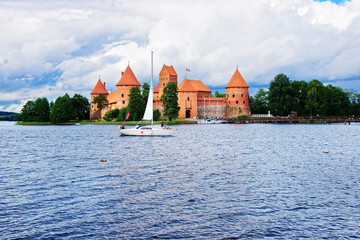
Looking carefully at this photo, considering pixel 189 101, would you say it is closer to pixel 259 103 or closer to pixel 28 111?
pixel 259 103

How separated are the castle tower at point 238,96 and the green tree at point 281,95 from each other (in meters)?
9.51

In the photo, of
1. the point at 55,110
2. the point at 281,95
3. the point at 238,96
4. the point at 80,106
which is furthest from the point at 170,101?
the point at 80,106

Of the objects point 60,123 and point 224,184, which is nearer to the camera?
point 224,184

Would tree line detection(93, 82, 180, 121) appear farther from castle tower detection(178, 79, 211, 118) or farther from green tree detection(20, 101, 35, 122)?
green tree detection(20, 101, 35, 122)

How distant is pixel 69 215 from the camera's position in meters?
12.0

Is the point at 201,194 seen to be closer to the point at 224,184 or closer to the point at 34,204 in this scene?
the point at 224,184

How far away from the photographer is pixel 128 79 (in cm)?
10669

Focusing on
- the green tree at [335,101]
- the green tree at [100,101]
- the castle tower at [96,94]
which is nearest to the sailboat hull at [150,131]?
the green tree at [100,101]

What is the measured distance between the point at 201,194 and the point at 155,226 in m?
4.18

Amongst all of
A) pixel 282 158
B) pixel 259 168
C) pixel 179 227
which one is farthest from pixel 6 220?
pixel 282 158

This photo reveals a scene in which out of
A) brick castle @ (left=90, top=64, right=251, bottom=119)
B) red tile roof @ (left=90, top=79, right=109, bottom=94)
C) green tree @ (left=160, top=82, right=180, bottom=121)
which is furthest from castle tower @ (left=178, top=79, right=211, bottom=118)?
red tile roof @ (left=90, top=79, right=109, bottom=94)

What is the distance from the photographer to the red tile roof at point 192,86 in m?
111

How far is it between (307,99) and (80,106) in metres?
65.9

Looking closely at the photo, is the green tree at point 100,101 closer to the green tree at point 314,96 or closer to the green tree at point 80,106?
the green tree at point 80,106
